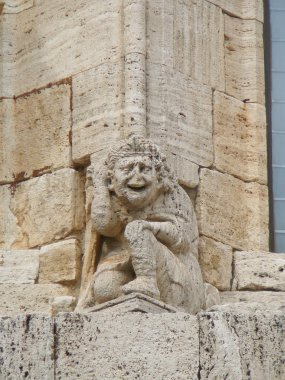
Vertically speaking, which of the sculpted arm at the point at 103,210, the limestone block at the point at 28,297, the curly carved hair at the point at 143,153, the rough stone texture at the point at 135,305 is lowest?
the rough stone texture at the point at 135,305

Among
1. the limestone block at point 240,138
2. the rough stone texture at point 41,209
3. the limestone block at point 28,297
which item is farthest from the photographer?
the limestone block at point 240,138

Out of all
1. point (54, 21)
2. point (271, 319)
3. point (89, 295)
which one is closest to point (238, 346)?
point (271, 319)

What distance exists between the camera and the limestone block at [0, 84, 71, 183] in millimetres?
15258

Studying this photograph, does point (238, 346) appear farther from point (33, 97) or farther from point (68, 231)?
point (33, 97)

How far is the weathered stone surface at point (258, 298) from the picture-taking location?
14.8 m

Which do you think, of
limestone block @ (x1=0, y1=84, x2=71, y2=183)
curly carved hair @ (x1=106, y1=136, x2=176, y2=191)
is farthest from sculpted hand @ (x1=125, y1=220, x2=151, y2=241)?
limestone block @ (x1=0, y1=84, x2=71, y2=183)

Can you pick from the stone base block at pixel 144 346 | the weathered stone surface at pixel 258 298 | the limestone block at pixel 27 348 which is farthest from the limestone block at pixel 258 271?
the limestone block at pixel 27 348

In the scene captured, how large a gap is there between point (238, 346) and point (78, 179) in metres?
2.38

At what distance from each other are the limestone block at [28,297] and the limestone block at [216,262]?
83cm

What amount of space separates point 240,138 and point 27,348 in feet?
9.67

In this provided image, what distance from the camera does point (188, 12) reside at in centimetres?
1547

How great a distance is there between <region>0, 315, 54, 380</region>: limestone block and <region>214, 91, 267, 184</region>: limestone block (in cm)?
250

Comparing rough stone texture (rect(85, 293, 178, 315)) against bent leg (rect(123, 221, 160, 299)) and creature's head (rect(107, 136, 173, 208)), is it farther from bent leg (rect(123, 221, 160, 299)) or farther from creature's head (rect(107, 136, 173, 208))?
creature's head (rect(107, 136, 173, 208))

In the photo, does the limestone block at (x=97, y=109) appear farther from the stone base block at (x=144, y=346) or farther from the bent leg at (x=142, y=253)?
the stone base block at (x=144, y=346)
